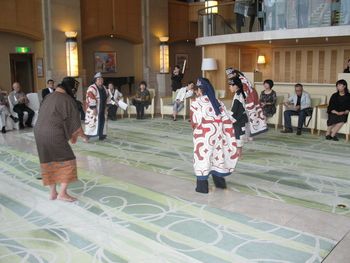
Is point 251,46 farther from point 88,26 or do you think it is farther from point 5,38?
point 5,38

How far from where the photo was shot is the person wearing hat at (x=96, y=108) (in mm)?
7953

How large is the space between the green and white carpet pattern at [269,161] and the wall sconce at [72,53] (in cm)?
478

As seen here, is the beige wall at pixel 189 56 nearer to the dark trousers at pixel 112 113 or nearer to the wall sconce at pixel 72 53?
the wall sconce at pixel 72 53

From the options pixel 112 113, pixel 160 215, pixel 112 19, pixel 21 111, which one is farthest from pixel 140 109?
pixel 160 215

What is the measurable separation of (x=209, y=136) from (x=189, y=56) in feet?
47.5

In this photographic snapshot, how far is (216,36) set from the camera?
12.0 m

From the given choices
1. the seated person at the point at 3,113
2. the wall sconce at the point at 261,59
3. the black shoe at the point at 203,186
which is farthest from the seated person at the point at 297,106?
the seated person at the point at 3,113

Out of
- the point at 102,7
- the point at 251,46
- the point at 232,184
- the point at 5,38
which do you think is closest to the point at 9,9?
the point at 5,38

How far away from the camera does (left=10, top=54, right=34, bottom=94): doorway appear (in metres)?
13.3

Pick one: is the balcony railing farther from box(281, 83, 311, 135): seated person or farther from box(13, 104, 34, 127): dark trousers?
box(13, 104, 34, 127): dark trousers

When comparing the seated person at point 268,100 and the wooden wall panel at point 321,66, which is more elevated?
the wooden wall panel at point 321,66

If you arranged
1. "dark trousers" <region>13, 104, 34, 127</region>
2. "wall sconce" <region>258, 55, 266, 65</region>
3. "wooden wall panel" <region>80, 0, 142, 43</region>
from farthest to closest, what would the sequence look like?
1. "wooden wall panel" <region>80, 0, 142, 43</region>
2. "wall sconce" <region>258, 55, 266, 65</region>
3. "dark trousers" <region>13, 104, 34, 127</region>

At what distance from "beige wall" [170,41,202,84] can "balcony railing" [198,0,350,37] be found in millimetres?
4814

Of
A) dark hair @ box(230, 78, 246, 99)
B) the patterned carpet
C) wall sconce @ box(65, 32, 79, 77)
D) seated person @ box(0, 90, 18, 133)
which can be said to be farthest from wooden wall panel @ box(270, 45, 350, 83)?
seated person @ box(0, 90, 18, 133)
